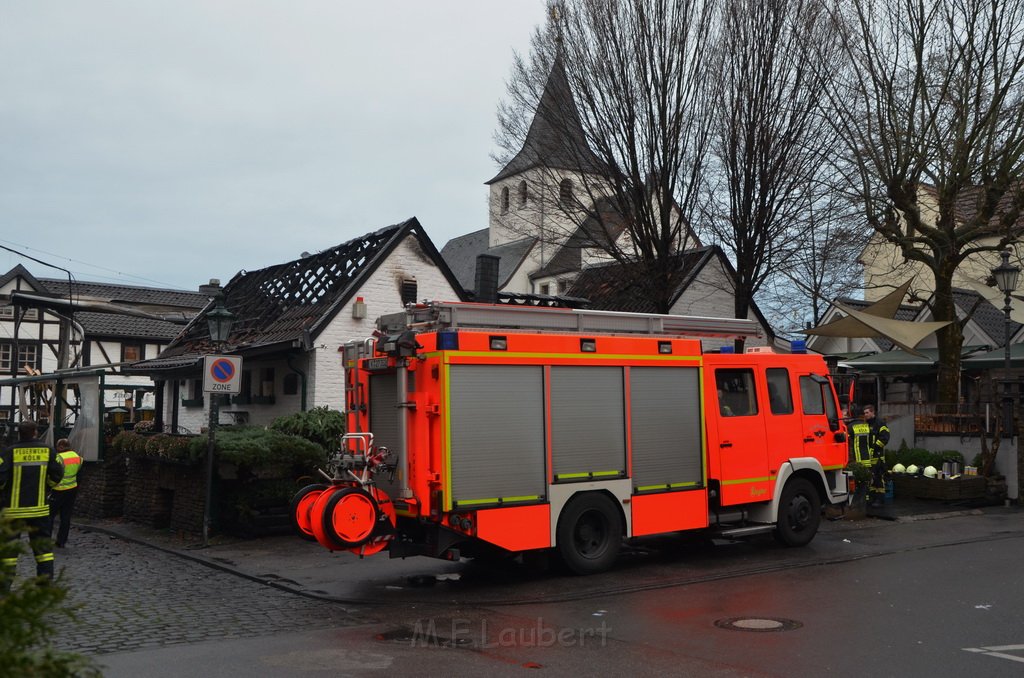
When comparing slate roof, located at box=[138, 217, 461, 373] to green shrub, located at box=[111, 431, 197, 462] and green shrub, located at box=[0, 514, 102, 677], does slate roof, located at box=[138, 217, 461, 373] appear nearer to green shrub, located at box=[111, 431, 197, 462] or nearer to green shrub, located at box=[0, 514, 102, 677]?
green shrub, located at box=[111, 431, 197, 462]

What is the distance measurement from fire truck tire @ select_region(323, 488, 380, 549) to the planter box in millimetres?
11836

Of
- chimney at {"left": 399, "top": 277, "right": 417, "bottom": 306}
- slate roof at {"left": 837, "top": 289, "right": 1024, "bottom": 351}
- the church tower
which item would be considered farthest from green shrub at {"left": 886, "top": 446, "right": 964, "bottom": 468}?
chimney at {"left": 399, "top": 277, "right": 417, "bottom": 306}

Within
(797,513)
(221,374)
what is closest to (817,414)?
(797,513)

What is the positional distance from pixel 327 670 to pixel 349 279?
15228mm

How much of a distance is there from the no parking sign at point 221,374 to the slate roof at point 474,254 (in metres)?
38.8

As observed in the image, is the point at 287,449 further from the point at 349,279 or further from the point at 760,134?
the point at 760,134

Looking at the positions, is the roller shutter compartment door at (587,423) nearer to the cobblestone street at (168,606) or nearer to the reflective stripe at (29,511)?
the cobblestone street at (168,606)

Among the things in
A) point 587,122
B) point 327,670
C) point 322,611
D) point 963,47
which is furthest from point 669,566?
point 963,47

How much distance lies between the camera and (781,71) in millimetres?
19797

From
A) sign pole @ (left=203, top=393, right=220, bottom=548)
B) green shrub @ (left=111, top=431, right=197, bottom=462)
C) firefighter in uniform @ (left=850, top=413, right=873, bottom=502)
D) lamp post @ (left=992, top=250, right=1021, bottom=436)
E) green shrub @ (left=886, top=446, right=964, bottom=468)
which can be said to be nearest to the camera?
sign pole @ (left=203, top=393, right=220, bottom=548)

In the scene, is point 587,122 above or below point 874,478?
above

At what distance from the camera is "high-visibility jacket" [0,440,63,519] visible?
9586 millimetres

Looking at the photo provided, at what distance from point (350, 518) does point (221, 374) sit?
17.3 feet

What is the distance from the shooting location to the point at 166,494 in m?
15.7
